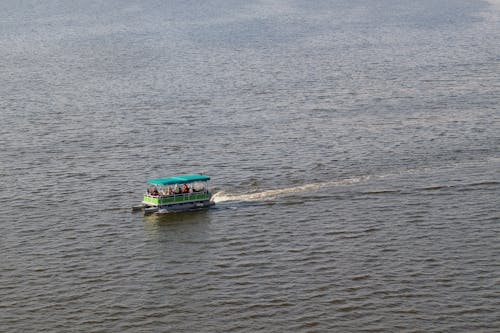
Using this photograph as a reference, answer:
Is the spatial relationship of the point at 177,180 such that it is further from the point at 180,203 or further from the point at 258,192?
the point at 258,192

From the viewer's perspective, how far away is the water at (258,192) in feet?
177

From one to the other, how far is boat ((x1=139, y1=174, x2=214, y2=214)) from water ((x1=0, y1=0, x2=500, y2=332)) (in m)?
1.35

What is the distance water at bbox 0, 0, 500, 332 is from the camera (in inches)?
2128

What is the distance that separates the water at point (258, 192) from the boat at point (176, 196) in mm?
1351

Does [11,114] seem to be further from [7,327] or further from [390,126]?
[7,327]

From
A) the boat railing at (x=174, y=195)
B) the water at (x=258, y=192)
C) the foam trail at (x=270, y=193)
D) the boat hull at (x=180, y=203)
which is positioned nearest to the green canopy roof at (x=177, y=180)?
the boat railing at (x=174, y=195)

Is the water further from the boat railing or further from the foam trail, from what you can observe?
the boat railing

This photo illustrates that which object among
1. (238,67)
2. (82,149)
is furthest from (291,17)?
(82,149)

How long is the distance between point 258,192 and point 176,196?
704 cm

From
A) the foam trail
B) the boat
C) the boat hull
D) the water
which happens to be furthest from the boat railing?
the water

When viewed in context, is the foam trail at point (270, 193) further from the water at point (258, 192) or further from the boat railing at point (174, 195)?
the boat railing at point (174, 195)

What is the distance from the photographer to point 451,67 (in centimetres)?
12744

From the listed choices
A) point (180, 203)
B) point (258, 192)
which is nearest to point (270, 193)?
point (258, 192)

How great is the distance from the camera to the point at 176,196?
71250 millimetres
